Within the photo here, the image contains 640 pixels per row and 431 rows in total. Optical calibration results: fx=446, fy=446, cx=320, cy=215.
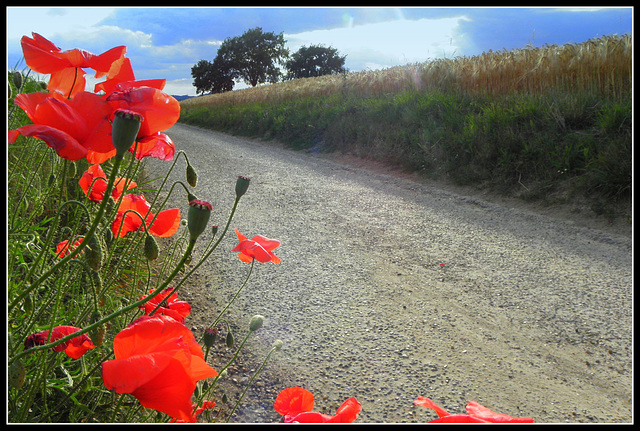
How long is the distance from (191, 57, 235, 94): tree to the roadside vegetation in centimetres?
2621

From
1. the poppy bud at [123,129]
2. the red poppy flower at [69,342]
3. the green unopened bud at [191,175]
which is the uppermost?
the poppy bud at [123,129]

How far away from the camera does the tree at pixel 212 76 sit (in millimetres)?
33500

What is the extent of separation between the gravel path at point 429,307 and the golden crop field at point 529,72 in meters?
2.43

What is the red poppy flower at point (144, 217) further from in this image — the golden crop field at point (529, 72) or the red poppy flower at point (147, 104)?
the golden crop field at point (529, 72)

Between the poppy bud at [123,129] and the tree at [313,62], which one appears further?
the tree at [313,62]

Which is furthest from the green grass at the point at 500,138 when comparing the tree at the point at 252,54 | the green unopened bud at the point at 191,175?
the tree at the point at 252,54

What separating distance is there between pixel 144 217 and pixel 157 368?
3.15 feet

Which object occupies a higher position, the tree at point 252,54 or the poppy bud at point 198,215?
the tree at point 252,54

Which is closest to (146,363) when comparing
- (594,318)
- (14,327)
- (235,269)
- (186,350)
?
(186,350)

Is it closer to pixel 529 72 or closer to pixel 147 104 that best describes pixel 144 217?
pixel 147 104

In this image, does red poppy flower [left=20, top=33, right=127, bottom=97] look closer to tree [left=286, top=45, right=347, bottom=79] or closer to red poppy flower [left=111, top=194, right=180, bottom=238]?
red poppy flower [left=111, top=194, right=180, bottom=238]

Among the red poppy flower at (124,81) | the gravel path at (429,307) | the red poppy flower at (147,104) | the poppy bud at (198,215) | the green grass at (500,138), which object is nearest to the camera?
the poppy bud at (198,215)

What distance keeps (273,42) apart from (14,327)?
35049mm

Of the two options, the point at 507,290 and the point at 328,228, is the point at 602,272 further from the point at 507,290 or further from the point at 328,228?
the point at 328,228
